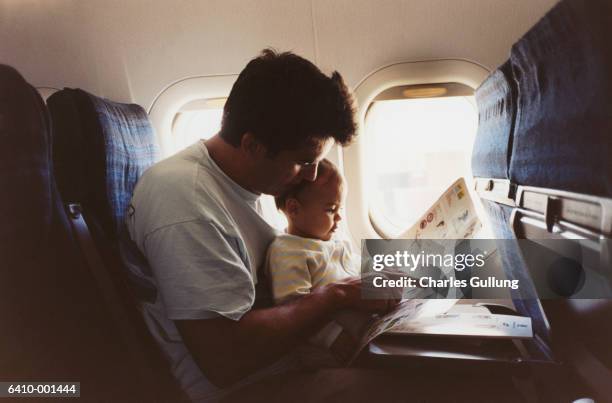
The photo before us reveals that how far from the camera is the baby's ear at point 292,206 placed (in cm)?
129

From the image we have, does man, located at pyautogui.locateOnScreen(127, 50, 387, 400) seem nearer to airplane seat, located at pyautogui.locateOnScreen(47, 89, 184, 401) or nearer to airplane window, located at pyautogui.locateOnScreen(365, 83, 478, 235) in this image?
airplane seat, located at pyautogui.locateOnScreen(47, 89, 184, 401)

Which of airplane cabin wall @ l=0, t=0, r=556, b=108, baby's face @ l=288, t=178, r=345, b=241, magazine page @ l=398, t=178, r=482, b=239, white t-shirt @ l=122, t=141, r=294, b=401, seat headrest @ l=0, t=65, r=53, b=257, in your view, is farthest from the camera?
airplane cabin wall @ l=0, t=0, r=556, b=108

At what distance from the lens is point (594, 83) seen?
1.75 feet

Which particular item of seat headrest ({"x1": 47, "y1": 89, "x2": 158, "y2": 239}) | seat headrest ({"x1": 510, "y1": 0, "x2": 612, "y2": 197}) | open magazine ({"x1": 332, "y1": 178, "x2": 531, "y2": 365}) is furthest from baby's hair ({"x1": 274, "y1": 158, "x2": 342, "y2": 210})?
seat headrest ({"x1": 510, "y1": 0, "x2": 612, "y2": 197})

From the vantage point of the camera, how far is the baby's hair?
1296 millimetres

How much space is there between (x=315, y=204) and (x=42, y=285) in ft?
2.39

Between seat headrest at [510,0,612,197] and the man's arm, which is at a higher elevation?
seat headrest at [510,0,612,197]

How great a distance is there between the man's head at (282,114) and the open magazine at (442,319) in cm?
33

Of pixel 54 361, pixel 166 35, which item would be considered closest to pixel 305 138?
pixel 54 361

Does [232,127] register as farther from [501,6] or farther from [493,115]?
[501,6]

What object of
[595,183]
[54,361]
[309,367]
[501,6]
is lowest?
[309,367]

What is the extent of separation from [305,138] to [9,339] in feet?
2.42

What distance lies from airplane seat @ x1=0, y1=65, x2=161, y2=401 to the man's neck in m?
0.37

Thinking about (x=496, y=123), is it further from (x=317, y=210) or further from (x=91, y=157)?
(x=91, y=157)
